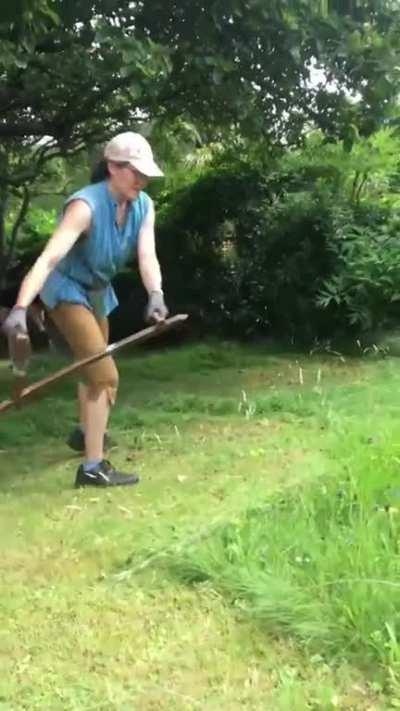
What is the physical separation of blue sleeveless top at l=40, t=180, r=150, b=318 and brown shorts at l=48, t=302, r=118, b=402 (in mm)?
49

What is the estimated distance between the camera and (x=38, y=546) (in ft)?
14.5

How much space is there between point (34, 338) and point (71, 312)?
20.7 ft

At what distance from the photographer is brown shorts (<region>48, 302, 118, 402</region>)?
538 centimetres

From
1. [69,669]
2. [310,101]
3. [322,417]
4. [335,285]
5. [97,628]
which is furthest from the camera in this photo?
[335,285]

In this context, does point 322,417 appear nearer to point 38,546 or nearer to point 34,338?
point 38,546

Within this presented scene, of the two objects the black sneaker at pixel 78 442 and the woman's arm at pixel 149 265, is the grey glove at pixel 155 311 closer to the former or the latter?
the woman's arm at pixel 149 265

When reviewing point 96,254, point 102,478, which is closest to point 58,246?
point 96,254

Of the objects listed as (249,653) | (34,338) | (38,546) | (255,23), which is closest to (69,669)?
(249,653)

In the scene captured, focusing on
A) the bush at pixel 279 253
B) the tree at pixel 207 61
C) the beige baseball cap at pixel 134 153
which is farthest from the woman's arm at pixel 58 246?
the bush at pixel 279 253

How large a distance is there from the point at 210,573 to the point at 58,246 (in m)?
1.87

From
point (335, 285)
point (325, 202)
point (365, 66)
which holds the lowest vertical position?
point (335, 285)

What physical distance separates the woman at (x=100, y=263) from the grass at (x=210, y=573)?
0.43 m

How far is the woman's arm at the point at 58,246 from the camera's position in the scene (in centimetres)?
480

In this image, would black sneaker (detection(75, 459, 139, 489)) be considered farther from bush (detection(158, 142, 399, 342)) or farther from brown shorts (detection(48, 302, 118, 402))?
bush (detection(158, 142, 399, 342))
